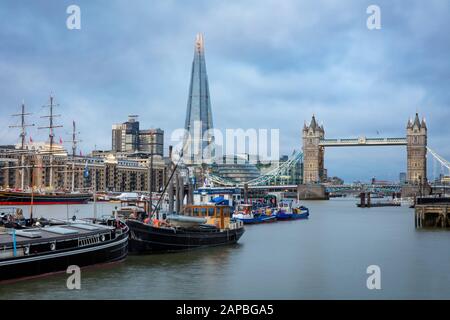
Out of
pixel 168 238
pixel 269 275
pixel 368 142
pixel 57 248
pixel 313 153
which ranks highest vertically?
pixel 368 142

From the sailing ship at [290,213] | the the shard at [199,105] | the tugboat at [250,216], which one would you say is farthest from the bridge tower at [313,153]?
the tugboat at [250,216]

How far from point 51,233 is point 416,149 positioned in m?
152

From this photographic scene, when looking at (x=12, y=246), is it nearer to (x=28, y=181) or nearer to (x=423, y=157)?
(x=28, y=181)

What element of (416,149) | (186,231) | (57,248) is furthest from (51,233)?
(416,149)

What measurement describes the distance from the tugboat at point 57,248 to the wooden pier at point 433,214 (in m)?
30.7

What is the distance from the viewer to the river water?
21.4m

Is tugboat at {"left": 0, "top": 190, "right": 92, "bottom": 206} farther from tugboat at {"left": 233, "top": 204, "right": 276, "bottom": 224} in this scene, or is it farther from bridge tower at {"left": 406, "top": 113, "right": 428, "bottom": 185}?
bridge tower at {"left": 406, "top": 113, "right": 428, "bottom": 185}

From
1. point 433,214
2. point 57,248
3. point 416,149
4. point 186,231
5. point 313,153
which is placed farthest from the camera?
point 313,153

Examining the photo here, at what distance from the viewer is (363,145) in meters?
158

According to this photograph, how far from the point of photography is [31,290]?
69.1 feet

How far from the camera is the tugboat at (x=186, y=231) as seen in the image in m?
29.9

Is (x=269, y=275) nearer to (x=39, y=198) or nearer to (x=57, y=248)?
(x=57, y=248)

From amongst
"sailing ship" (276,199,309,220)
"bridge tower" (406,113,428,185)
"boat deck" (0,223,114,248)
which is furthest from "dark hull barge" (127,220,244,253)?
"bridge tower" (406,113,428,185)

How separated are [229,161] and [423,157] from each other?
5726 centimetres
